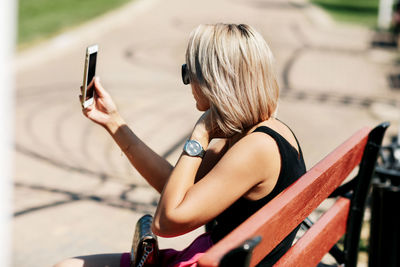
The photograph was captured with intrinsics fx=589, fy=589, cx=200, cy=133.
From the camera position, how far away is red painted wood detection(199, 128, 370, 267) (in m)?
1.64

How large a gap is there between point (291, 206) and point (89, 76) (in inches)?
38.5

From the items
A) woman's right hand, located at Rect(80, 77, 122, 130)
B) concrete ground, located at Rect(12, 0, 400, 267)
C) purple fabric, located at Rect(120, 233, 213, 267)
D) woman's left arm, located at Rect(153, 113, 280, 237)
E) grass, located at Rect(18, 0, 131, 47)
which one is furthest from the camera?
grass, located at Rect(18, 0, 131, 47)

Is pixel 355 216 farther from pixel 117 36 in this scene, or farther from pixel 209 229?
pixel 117 36

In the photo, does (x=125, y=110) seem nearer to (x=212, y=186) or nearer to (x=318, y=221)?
(x=318, y=221)

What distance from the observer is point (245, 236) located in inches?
65.6

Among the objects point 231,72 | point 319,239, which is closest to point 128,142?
point 231,72

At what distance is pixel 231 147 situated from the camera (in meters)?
2.14

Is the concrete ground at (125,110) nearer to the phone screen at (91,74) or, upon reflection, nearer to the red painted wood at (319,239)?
the red painted wood at (319,239)

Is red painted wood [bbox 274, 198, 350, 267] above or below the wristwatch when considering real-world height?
below

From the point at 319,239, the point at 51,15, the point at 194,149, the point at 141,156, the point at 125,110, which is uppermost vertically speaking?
the point at 51,15

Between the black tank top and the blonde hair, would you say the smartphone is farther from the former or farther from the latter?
the black tank top

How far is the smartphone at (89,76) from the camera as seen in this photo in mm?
2314

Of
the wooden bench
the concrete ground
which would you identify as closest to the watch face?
the wooden bench

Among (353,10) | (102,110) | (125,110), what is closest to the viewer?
(102,110)
